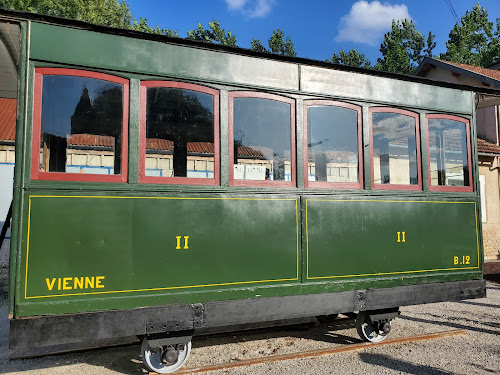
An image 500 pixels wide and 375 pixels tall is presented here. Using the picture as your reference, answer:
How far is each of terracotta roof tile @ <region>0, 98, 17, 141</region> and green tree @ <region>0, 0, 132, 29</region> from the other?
5781 millimetres

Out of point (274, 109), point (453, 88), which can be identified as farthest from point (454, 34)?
point (274, 109)

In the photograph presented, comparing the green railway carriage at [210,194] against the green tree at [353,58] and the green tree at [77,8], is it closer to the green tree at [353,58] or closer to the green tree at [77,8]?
the green tree at [77,8]

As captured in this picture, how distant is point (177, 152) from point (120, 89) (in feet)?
2.50

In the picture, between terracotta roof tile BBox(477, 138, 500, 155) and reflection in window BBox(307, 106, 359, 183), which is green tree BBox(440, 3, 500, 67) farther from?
reflection in window BBox(307, 106, 359, 183)

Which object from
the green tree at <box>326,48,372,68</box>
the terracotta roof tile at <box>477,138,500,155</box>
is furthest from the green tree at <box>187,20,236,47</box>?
the terracotta roof tile at <box>477,138,500,155</box>

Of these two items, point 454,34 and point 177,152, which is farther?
point 454,34

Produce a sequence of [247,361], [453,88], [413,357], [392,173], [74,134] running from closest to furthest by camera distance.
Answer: [74,134] < [247,361] < [413,357] < [392,173] < [453,88]

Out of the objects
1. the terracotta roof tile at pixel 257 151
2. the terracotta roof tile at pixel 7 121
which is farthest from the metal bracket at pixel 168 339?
the terracotta roof tile at pixel 7 121

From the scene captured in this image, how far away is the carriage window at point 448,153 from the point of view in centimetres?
508

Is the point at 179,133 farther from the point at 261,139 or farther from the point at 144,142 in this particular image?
the point at 261,139

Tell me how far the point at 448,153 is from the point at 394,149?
896 mm

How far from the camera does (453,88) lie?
5.30 meters

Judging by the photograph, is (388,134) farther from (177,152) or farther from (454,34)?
(454,34)

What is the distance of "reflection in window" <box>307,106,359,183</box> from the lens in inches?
173
